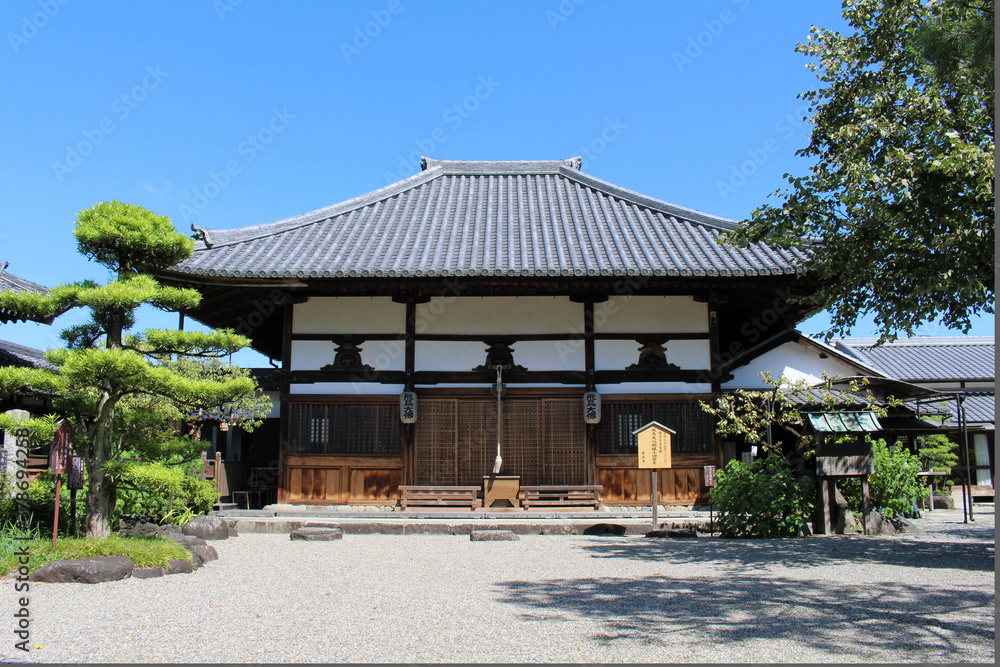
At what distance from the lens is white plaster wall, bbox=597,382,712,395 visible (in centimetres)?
1344

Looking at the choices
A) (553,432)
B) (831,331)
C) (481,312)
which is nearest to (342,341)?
(481,312)

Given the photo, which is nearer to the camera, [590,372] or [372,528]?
[372,528]

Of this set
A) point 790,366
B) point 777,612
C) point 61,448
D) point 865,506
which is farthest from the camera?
point 790,366

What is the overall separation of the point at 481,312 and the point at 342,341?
279 centimetres

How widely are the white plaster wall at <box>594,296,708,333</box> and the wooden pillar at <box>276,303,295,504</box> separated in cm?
601

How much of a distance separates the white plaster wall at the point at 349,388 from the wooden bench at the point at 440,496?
75.7 inches

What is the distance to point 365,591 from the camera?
6.51m

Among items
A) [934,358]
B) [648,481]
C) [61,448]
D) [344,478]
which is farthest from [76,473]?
[934,358]

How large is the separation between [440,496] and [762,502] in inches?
219

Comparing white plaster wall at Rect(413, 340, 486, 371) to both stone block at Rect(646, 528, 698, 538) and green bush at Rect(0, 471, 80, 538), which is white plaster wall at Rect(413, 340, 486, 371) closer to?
stone block at Rect(646, 528, 698, 538)

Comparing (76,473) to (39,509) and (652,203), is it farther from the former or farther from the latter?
(652,203)

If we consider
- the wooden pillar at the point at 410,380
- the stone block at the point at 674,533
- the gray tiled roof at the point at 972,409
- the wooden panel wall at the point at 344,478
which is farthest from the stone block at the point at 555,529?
the gray tiled roof at the point at 972,409

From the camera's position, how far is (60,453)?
7.47m

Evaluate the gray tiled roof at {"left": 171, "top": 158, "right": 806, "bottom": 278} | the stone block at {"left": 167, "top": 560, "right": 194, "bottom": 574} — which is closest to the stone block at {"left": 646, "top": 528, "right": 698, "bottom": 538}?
the gray tiled roof at {"left": 171, "top": 158, "right": 806, "bottom": 278}
